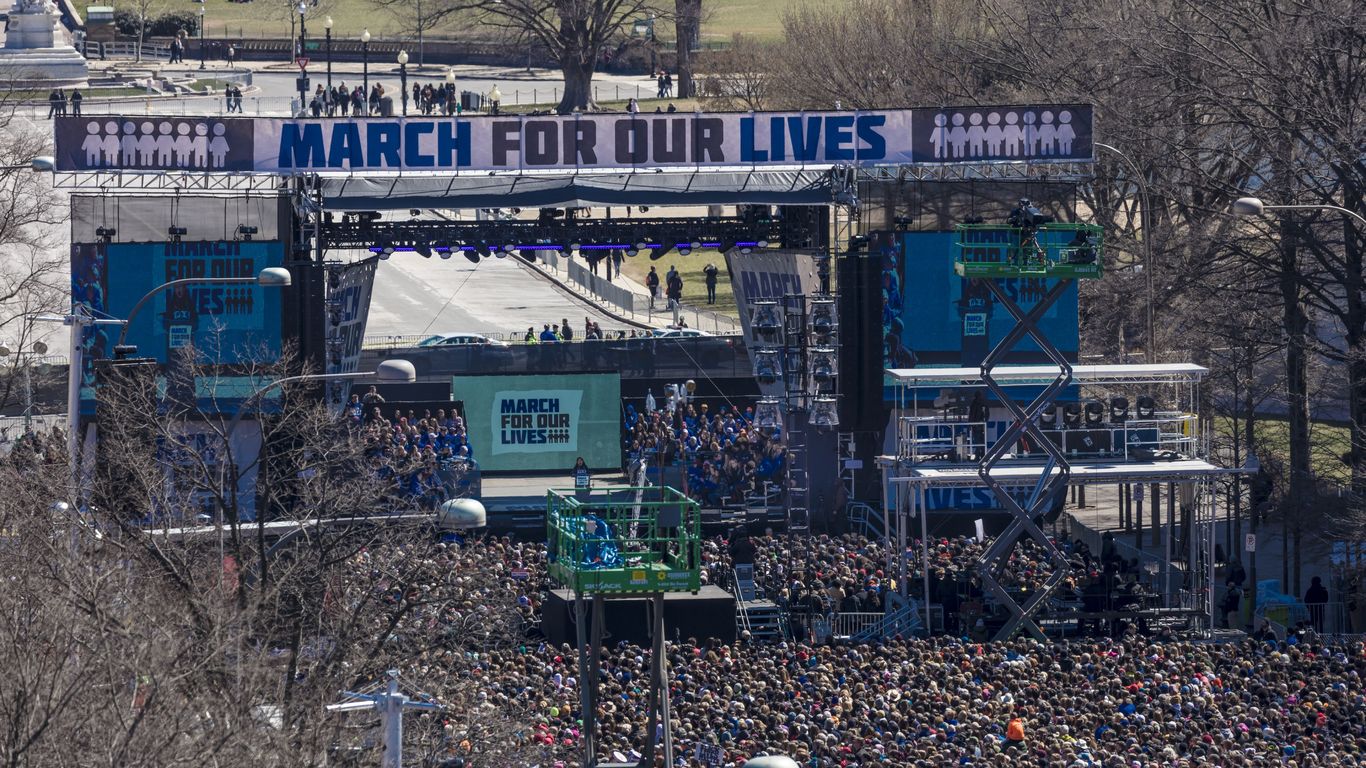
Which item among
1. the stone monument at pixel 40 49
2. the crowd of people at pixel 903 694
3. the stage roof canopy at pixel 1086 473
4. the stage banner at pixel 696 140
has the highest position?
the stone monument at pixel 40 49

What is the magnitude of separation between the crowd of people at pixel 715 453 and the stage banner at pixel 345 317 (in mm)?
6578

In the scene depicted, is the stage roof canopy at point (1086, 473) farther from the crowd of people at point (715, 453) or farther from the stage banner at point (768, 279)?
the stage banner at point (768, 279)

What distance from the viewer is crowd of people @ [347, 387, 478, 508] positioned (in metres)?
42.2

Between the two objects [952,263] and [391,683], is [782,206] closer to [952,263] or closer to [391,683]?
[952,263]

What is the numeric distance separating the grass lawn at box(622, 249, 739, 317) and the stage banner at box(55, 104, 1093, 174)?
2415cm

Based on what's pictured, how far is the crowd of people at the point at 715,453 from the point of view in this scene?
153 feet

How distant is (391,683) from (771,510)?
2675 centimetres

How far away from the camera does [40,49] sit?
97.8m

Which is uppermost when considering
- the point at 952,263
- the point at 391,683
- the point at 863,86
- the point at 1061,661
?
the point at 863,86

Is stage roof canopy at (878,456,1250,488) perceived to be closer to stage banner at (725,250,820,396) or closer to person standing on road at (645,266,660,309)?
stage banner at (725,250,820,396)

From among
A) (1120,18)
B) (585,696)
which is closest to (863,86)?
(1120,18)

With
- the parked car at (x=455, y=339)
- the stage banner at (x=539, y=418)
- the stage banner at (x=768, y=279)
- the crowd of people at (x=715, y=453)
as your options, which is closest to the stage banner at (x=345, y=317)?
the stage banner at (x=539, y=418)

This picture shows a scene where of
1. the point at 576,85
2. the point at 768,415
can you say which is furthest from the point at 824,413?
the point at 576,85

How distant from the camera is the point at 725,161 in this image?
1817 inches
